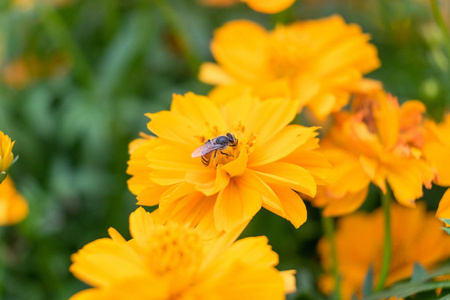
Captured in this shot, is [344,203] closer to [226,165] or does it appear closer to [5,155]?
[226,165]

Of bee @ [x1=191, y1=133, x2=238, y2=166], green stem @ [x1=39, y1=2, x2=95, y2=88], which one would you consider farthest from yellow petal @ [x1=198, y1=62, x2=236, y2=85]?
green stem @ [x1=39, y1=2, x2=95, y2=88]

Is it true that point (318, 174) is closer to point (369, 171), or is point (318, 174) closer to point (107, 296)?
point (369, 171)

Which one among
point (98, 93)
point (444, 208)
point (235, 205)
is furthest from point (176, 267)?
point (98, 93)

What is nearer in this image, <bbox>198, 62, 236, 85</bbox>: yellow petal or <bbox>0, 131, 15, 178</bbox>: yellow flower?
<bbox>0, 131, 15, 178</bbox>: yellow flower

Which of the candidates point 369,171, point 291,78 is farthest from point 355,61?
point 369,171

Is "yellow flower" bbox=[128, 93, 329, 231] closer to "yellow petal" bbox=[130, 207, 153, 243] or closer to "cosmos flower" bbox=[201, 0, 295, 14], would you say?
"yellow petal" bbox=[130, 207, 153, 243]

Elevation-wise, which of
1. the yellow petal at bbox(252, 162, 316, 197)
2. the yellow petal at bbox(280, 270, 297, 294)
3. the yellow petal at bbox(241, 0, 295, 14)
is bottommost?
the yellow petal at bbox(280, 270, 297, 294)
